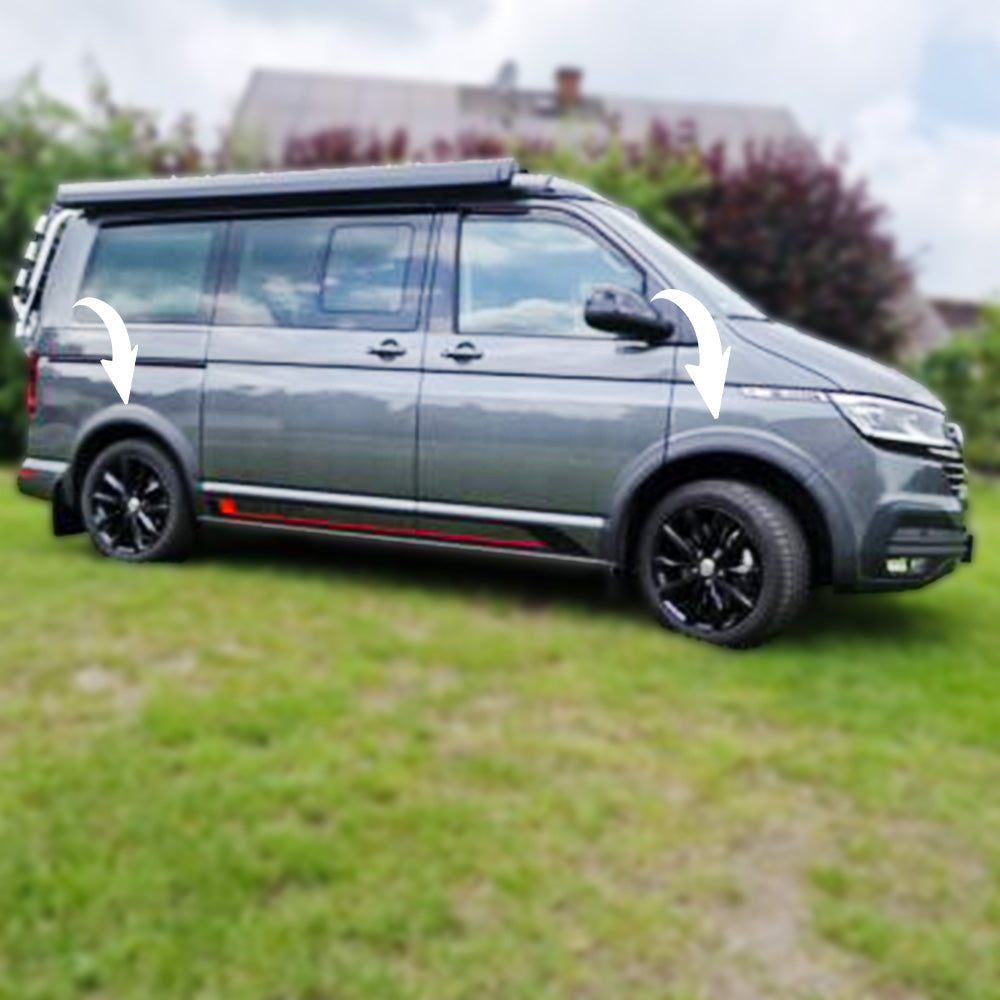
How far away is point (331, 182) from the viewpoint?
2.27 m

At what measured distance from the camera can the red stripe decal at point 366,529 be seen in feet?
6.88

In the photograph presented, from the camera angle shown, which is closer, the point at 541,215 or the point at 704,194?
the point at 541,215

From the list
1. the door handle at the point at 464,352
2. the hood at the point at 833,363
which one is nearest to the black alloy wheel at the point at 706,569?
the hood at the point at 833,363

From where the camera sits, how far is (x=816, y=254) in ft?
34.1

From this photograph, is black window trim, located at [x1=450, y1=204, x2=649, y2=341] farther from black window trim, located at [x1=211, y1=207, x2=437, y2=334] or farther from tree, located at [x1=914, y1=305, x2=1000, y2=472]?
tree, located at [x1=914, y1=305, x2=1000, y2=472]

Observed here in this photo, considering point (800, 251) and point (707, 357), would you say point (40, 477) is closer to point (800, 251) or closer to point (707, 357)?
point (707, 357)

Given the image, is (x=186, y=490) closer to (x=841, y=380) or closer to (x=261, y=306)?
(x=261, y=306)

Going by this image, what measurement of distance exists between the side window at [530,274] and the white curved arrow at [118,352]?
23.9 inches

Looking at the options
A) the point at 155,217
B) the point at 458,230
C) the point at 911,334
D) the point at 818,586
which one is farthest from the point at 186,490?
the point at 911,334

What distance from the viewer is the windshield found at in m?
2.18

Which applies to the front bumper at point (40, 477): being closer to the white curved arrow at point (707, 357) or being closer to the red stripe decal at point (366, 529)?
the red stripe decal at point (366, 529)

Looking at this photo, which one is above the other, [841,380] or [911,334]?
[911,334]

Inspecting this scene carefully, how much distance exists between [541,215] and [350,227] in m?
0.36

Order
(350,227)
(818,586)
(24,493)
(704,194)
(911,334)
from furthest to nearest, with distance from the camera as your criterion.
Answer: (704,194), (911,334), (24,493), (350,227), (818,586)
